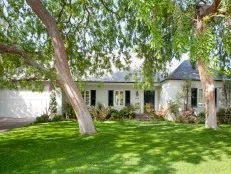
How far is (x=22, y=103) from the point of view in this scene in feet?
100

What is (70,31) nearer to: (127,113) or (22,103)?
(127,113)

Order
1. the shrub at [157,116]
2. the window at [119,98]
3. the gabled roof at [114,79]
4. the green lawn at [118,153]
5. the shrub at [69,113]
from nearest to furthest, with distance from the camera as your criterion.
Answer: the green lawn at [118,153]
the shrub at [157,116]
the shrub at [69,113]
the gabled roof at [114,79]
the window at [119,98]

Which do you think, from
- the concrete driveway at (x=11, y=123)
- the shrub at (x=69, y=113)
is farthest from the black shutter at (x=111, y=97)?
the concrete driveway at (x=11, y=123)

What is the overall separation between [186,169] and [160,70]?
13224mm

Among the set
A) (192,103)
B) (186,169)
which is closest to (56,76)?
(186,169)

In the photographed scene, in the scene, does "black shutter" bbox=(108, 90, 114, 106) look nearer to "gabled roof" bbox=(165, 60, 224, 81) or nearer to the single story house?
the single story house

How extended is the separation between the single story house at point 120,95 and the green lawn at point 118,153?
37.7 feet

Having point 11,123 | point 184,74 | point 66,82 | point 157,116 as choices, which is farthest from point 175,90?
point 66,82

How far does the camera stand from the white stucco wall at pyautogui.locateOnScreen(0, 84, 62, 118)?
30.4m

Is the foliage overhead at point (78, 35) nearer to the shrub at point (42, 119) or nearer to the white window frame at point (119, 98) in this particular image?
the shrub at point (42, 119)

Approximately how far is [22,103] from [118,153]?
20.1 meters

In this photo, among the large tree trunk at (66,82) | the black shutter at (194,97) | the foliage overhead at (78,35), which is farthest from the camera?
the black shutter at (194,97)

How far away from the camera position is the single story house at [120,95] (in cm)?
2755

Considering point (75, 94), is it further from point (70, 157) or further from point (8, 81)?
point (8, 81)
